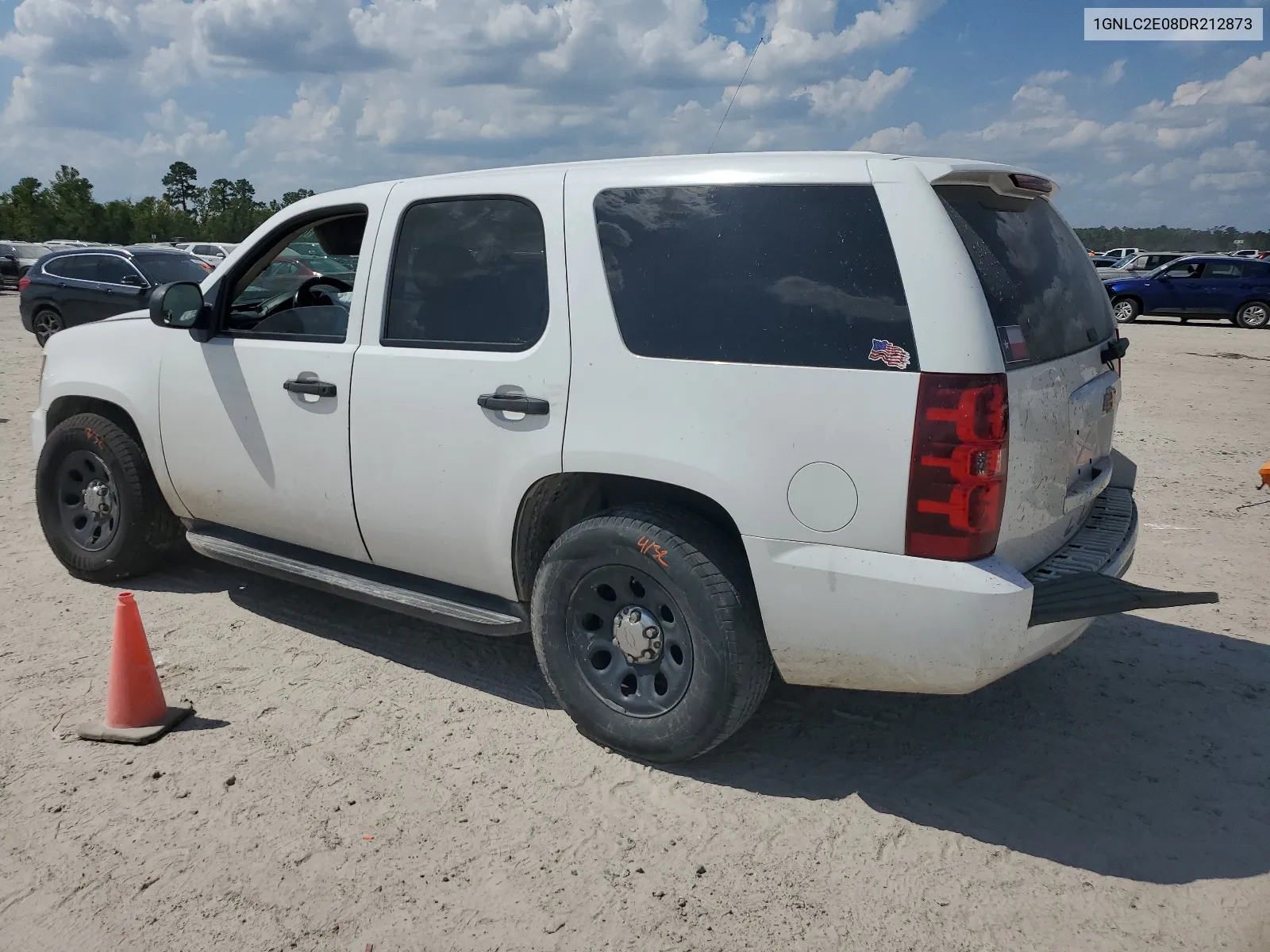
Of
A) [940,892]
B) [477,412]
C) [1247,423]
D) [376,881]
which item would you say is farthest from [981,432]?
[1247,423]

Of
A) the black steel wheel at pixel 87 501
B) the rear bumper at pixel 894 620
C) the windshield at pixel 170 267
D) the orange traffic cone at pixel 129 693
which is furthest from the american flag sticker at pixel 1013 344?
the windshield at pixel 170 267

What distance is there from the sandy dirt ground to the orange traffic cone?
0.19 ft

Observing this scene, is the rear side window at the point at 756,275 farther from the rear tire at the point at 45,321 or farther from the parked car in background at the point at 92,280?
the rear tire at the point at 45,321

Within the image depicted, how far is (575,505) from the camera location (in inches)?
150

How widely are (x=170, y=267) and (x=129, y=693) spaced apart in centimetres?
1430

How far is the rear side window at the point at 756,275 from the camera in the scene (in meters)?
2.97

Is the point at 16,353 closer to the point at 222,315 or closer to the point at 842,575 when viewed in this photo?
the point at 222,315

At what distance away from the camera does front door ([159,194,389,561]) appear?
409cm

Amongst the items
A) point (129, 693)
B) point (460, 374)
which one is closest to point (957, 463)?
point (460, 374)

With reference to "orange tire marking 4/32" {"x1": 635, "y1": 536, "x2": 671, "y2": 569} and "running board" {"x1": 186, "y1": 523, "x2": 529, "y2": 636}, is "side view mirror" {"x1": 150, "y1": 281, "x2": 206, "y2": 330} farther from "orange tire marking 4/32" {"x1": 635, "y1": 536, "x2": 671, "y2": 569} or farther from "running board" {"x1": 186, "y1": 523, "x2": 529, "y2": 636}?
"orange tire marking 4/32" {"x1": 635, "y1": 536, "x2": 671, "y2": 569}

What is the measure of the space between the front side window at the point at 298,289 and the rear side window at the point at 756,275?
4.51 feet

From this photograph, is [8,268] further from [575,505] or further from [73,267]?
[575,505]

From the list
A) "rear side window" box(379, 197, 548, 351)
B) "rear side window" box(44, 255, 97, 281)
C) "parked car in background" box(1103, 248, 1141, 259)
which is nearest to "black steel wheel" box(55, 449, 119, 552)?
"rear side window" box(379, 197, 548, 351)

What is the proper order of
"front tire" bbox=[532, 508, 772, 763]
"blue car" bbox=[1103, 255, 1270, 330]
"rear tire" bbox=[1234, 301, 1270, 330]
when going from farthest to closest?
"rear tire" bbox=[1234, 301, 1270, 330]
"blue car" bbox=[1103, 255, 1270, 330]
"front tire" bbox=[532, 508, 772, 763]
